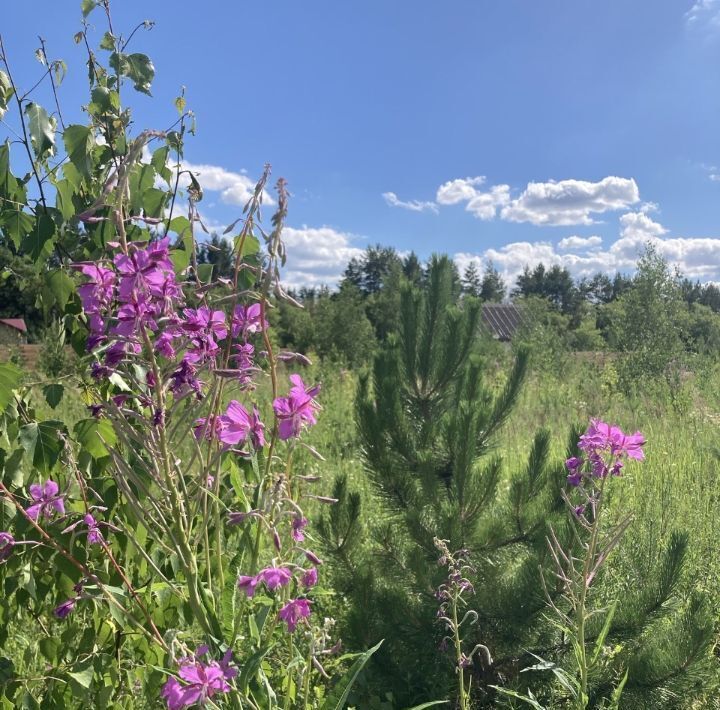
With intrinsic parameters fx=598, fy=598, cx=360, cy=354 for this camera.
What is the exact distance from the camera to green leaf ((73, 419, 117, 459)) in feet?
4.04

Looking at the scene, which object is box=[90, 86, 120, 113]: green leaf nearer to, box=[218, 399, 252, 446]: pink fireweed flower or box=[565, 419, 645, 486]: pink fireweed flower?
box=[218, 399, 252, 446]: pink fireweed flower

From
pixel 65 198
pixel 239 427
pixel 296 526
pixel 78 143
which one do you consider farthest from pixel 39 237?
pixel 296 526

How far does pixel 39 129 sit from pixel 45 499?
2.50ft

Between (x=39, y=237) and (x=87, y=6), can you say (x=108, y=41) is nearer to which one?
(x=87, y=6)

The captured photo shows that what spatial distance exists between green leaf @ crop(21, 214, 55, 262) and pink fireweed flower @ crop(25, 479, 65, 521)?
1.58 ft

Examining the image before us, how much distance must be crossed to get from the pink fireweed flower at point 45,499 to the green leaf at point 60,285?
39 centimetres

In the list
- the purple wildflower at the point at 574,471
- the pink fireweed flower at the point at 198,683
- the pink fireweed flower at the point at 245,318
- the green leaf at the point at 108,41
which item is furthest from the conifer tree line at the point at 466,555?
the green leaf at the point at 108,41

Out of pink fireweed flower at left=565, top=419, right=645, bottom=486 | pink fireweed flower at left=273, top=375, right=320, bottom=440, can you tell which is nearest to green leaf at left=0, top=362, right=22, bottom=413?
pink fireweed flower at left=273, top=375, right=320, bottom=440

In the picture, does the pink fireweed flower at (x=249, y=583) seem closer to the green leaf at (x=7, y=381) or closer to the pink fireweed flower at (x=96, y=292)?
the pink fireweed flower at (x=96, y=292)

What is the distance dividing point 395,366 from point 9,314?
38.3m

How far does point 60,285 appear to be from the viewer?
1.28 m

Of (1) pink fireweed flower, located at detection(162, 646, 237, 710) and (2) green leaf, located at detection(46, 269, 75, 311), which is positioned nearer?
(1) pink fireweed flower, located at detection(162, 646, 237, 710)

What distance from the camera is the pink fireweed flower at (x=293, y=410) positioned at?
0.97 m

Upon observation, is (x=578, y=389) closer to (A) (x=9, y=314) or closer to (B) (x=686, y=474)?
(B) (x=686, y=474)
